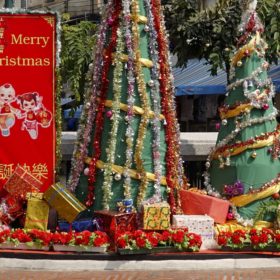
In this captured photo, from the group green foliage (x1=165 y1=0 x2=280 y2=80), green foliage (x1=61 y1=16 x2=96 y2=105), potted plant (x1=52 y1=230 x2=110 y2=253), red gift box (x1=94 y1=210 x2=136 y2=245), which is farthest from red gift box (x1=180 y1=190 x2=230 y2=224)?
green foliage (x1=61 y1=16 x2=96 y2=105)

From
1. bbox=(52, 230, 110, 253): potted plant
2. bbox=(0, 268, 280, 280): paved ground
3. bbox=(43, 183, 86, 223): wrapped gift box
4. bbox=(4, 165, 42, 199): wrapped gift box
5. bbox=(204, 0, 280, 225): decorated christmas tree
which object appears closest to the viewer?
bbox=(0, 268, 280, 280): paved ground

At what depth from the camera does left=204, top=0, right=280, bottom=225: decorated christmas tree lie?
1050 centimetres

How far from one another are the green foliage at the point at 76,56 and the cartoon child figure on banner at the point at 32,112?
2854mm

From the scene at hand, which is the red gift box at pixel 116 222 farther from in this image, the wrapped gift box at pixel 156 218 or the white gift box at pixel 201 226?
the white gift box at pixel 201 226

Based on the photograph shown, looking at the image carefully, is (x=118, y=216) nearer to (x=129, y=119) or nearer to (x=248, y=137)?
(x=129, y=119)

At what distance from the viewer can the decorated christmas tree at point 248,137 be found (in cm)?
1050

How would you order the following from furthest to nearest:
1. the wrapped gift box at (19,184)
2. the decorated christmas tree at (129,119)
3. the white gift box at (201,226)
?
1. the wrapped gift box at (19,184)
2. the decorated christmas tree at (129,119)
3. the white gift box at (201,226)

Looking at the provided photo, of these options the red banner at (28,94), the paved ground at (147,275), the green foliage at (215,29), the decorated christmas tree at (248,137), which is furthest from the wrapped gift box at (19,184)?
the green foliage at (215,29)

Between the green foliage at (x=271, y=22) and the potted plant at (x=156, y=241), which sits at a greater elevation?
the green foliage at (x=271, y=22)

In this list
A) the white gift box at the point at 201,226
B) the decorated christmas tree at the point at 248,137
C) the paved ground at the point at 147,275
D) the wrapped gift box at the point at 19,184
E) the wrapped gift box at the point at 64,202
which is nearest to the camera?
the paved ground at the point at 147,275

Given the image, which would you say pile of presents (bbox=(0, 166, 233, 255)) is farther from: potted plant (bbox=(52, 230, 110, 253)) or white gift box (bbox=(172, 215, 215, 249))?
potted plant (bbox=(52, 230, 110, 253))

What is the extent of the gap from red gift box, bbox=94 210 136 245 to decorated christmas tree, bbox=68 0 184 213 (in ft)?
1.27

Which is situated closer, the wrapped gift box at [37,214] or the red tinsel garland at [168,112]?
the wrapped gift box at [37,214]

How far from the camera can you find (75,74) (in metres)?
13.9
